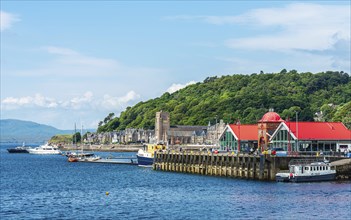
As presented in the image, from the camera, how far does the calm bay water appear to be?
67.6 m

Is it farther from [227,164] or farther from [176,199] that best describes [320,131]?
[176,199]

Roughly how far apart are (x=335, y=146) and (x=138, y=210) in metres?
49.1

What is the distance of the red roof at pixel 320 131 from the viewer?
110 metres

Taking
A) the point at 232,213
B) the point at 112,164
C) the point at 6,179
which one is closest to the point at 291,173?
the point at 232,213

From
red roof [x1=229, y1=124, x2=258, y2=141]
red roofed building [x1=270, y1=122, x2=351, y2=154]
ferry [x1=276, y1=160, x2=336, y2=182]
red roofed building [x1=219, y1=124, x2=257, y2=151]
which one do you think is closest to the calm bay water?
ferry [x1=276, y1=160, x2=336, y2=182]

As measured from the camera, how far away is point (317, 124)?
113312 mm

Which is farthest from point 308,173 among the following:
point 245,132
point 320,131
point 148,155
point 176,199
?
point 148,155

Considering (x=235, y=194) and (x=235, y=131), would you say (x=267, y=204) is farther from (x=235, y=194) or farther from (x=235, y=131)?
(x=235, y=131)

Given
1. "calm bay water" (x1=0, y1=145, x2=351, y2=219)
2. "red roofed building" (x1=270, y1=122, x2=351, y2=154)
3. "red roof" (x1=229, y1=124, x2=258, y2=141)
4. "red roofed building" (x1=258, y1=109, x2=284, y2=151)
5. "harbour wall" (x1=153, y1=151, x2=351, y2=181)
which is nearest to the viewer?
"calm bay water" (x1=0, y1=145, x2=351, y2=219)

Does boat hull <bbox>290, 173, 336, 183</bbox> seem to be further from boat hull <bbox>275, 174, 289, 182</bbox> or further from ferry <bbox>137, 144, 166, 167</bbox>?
ferry <bbox>137, 144, 166, 167</bbox>

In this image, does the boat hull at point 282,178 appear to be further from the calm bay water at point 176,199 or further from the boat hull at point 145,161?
the boat hull at point 145,161

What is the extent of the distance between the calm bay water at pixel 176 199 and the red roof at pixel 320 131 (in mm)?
15529

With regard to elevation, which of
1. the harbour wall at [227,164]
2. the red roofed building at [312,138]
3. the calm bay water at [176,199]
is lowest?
the calm bay water at [176,199]

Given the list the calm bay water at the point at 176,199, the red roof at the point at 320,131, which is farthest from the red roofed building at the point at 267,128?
the calm bay water at the point at 176,199
